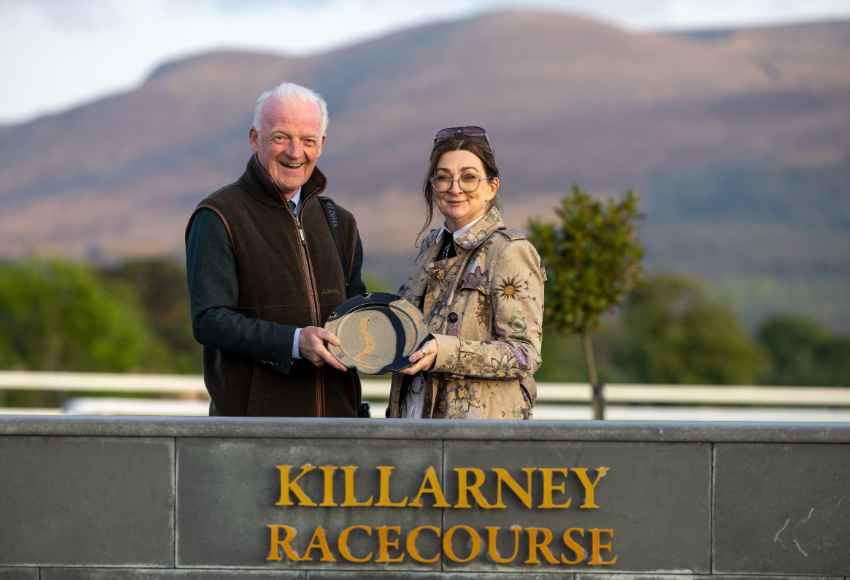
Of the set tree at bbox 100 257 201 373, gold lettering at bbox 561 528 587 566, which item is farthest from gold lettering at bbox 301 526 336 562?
tree at bbox 100 257 201 373

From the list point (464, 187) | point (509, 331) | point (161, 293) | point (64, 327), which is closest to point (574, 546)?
point (509, 331)

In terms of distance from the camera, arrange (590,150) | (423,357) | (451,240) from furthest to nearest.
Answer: (590,150), (451,240), (423,357)

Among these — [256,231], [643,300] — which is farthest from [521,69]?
[256,231]

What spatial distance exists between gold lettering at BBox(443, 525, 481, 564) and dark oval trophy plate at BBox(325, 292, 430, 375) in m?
0.65

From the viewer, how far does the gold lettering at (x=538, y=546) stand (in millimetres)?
5062

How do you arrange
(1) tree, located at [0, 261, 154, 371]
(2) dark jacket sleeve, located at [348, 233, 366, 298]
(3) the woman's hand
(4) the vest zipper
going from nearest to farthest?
1. (3) the woman's hand
2. (4) the vest zipper
3. (2) dark jacket sleeve, located at [348, 233, 366, 298]
4. (1) tree, located at [0, 261, 154, 371]

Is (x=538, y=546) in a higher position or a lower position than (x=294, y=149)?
lower

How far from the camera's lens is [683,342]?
66.2 metres

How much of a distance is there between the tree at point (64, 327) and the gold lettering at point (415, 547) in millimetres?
28675

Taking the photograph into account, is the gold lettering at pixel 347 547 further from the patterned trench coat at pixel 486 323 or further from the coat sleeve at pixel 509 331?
the coat sleeve at pixel 509 331

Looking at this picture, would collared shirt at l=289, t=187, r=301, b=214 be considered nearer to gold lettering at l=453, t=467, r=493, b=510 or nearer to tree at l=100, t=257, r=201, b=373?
gold lettering at l=453, t=467, r=493, b=510

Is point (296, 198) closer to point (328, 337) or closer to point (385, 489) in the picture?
point (328, 337)

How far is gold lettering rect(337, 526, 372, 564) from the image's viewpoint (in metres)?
5.05

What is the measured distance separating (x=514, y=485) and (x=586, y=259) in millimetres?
5471
